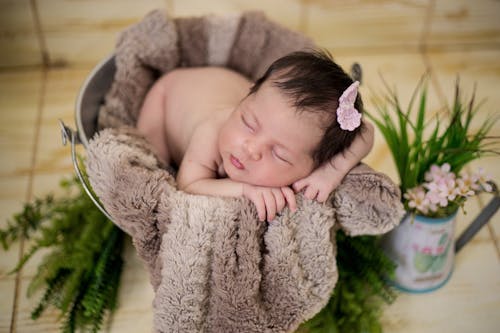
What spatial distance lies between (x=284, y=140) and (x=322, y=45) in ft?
3.00

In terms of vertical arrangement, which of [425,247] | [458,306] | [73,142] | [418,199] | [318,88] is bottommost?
[458,306]

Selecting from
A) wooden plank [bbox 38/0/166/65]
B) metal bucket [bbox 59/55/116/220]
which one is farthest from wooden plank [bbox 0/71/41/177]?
metal bucket [bbox 59/55/116/220]

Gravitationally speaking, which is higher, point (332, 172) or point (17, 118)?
point (332, 172)

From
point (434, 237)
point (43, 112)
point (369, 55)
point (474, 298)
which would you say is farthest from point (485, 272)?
point (43, 112)

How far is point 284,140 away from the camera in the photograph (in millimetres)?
924

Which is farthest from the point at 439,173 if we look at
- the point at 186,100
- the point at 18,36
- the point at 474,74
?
the point at 18,36

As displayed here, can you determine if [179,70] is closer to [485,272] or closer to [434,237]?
[434,237]

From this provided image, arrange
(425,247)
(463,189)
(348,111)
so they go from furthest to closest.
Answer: (425,247)
(463,189)
(348,111)

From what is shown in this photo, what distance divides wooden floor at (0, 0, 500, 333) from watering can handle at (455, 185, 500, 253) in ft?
0.26

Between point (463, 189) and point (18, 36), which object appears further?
point (18, 36)

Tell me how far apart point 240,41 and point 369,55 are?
63cm

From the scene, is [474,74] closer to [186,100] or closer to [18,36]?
[186,100]

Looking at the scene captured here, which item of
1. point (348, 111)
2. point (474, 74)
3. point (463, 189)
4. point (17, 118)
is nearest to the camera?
A: point (348, 111)

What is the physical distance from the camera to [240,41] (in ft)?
4.21
